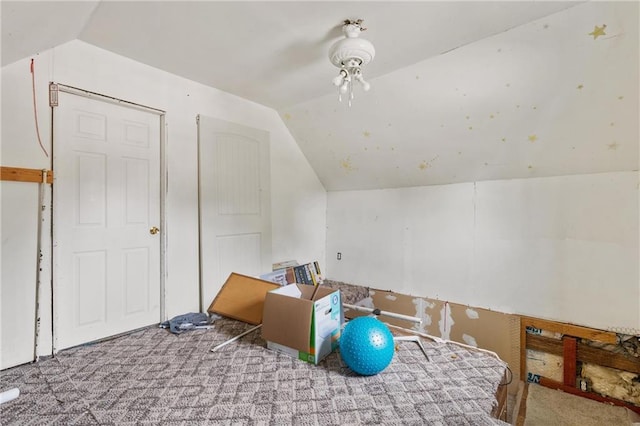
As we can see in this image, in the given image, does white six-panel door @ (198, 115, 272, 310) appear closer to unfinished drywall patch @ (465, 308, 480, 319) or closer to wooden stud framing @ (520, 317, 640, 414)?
unfinished drywall patch @ (465, 308, 480, 319)

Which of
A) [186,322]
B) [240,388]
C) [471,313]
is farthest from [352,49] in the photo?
[471,313]

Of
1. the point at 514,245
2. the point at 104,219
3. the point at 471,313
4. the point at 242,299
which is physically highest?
the point at 104,219

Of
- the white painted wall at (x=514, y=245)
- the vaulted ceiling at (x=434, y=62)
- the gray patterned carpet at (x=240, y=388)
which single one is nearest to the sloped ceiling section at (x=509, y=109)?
the vaulted ceiling at (x=434, y=62)

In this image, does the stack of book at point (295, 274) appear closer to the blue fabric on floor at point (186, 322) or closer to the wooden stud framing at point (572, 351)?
the blue fabric on floor at point (186, 322)

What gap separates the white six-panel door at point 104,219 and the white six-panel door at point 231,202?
383 mm

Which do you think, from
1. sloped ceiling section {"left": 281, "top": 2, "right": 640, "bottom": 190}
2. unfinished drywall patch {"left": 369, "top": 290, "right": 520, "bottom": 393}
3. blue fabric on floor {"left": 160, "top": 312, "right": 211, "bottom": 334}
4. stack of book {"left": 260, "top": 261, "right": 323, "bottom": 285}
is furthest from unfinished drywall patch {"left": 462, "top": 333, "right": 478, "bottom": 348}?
blue fabric on floor {"left": 160, "top": 312, "right": 211, "bottom": 334}

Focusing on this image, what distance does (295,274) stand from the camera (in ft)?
10.8

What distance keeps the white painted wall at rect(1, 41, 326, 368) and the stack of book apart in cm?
13

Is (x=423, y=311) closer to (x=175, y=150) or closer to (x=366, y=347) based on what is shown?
(x=366, y=347)

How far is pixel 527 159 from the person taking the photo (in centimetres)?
239

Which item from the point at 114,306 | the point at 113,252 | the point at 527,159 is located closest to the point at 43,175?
the point at 113,252

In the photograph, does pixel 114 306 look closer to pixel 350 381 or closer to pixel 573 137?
pixel 350 381

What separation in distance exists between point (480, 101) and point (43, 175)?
9.82 feet

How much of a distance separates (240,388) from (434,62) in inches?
95.4
